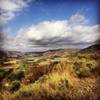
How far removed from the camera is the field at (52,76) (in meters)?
2.47

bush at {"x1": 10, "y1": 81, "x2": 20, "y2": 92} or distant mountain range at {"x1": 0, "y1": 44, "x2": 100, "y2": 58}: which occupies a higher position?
distant mountain range at {"x1": 0, "y1": 44, "x2": 100, "y2": 58}

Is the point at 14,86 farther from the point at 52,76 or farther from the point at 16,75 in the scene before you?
the point at 52,76

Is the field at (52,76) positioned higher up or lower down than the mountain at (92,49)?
lower down

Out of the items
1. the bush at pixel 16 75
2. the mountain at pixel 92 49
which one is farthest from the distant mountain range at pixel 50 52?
the bush at pixel 16 75

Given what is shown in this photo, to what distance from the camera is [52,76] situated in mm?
2531

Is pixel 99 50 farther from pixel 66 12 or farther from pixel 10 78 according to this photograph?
pixel 10 78

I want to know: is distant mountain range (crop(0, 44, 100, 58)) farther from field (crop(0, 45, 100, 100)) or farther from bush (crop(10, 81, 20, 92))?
bush (crop(10, 81, 20, 92))

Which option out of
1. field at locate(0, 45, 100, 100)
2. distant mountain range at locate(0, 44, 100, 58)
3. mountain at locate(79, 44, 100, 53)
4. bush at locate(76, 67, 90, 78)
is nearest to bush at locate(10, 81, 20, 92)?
field at locate(0, 45, 100, 100)

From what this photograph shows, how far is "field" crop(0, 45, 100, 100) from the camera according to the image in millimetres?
2473

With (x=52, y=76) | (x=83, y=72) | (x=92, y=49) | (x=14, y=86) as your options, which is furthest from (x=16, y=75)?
(x=92, y=49)

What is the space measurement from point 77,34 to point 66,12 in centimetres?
25

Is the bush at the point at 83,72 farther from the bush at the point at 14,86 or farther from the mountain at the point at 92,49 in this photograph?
the bush at the point at 14,86

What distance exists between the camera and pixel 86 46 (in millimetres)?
2562

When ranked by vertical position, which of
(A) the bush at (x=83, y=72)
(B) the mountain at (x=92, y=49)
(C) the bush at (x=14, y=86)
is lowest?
(C) the bush at (x=14, y=86)
